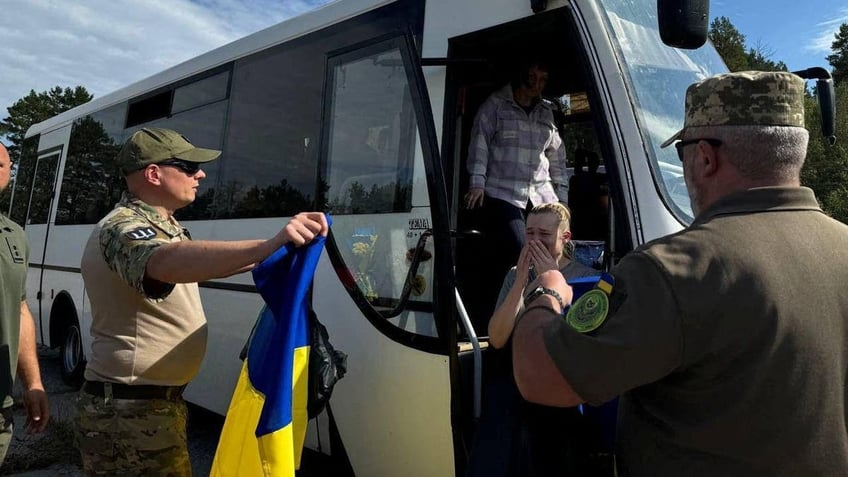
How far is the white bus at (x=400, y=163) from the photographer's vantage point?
2707 millimetres

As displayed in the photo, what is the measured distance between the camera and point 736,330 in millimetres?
1402

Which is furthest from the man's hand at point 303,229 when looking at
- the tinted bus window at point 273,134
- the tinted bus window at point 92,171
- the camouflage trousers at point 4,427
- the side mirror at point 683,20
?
the tinted bus window at point 92,171

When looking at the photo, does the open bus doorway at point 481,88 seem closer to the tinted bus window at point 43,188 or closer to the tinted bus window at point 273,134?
the tinted bus window at point 273,134

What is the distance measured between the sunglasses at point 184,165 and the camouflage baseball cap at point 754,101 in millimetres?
1863

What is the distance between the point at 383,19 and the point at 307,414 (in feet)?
7.14

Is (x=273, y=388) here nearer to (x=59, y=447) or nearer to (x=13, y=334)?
(x=13, y=334)

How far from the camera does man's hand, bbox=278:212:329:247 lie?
6.75ft

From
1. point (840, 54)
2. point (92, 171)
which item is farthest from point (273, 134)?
point (840, 54)

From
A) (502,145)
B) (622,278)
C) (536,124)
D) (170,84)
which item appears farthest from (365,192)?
(170,84)

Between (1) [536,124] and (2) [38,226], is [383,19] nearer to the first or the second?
(1) [536,124]

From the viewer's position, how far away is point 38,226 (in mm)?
8031

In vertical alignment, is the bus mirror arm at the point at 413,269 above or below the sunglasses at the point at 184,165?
below

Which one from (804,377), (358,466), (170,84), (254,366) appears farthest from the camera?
(170,84)

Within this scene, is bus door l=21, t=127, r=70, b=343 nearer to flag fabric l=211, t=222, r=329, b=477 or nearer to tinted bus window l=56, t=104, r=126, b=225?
tinted bus window l=56, t=104, r=126, b=225
